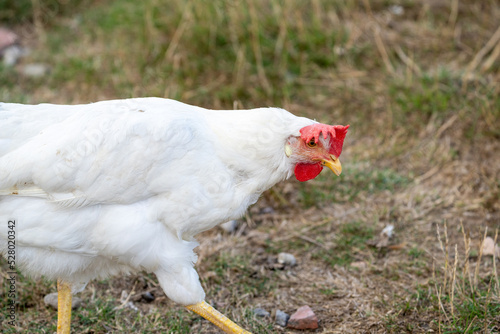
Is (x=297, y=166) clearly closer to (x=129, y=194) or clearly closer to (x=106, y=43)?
(x=129, y=194)

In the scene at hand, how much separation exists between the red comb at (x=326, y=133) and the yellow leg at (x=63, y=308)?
4.96 feet

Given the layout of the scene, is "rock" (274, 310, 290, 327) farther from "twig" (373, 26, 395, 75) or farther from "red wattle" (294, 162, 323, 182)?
"twig" (373, 26, 395, 75)

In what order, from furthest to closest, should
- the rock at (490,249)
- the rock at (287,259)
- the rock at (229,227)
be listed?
the rock at (229,227)
the rock at (287,259)
the rock at (490,249)

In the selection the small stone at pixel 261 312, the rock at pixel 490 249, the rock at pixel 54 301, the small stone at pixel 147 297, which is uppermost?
the rock at pixel 490 249

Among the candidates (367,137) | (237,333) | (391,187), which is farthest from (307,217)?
(237,333)

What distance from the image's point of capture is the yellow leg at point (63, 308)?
2.94m

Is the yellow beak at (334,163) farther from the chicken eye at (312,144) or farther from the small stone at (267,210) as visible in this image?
the small stone at (267,210)

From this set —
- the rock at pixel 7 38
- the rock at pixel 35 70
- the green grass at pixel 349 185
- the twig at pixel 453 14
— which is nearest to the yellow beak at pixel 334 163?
the green grass at pixel 349 185

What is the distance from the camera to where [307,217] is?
4.28 meters

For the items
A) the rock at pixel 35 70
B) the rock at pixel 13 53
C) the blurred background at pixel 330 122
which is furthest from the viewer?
the rock at pixel 13 53

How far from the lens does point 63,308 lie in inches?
116

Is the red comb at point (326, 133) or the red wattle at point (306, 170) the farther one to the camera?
the red wattle at point (306, 170)

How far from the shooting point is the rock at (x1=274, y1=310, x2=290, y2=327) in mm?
3285

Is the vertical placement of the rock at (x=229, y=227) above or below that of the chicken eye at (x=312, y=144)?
below
